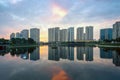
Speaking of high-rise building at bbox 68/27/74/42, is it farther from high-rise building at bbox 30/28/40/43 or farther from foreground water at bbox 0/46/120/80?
foreground water at bbox 0/46/120/80

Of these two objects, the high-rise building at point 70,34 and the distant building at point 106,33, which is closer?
the distant building at point 106,33

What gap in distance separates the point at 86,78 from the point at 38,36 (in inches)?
7262

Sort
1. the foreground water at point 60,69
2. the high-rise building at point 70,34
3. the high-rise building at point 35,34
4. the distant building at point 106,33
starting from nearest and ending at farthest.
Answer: the foreground water at point 60,69 < the distant building at point 106,33 < the high-rise building at point 35,34 < the high-rise building at point 70,34

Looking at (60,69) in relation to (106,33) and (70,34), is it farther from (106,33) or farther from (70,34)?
(70,34)

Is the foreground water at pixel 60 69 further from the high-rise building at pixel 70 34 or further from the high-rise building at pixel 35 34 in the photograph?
the high-rise building at pixel 70 34

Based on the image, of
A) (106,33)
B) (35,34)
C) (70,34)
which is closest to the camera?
(106,33)

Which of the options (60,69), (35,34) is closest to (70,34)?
(35,34)

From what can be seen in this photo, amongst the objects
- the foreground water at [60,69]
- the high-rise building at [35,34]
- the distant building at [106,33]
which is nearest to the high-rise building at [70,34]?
the distant building at [106,33]

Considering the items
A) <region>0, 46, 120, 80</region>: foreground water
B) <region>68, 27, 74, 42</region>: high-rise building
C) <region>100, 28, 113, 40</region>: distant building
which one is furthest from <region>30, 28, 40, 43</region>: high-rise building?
<region>0, 46, 120, 80</region>: foreground water

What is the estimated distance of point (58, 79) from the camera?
46.1 ft

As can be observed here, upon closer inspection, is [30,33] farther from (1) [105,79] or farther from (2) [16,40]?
(1) [105,79]

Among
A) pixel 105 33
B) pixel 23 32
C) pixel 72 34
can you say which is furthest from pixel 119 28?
pixel 23 32

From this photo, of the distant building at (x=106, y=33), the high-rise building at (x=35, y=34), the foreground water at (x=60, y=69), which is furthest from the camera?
the high-rise building at (x=35, y=34)

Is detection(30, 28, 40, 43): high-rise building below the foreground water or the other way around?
the other way around
